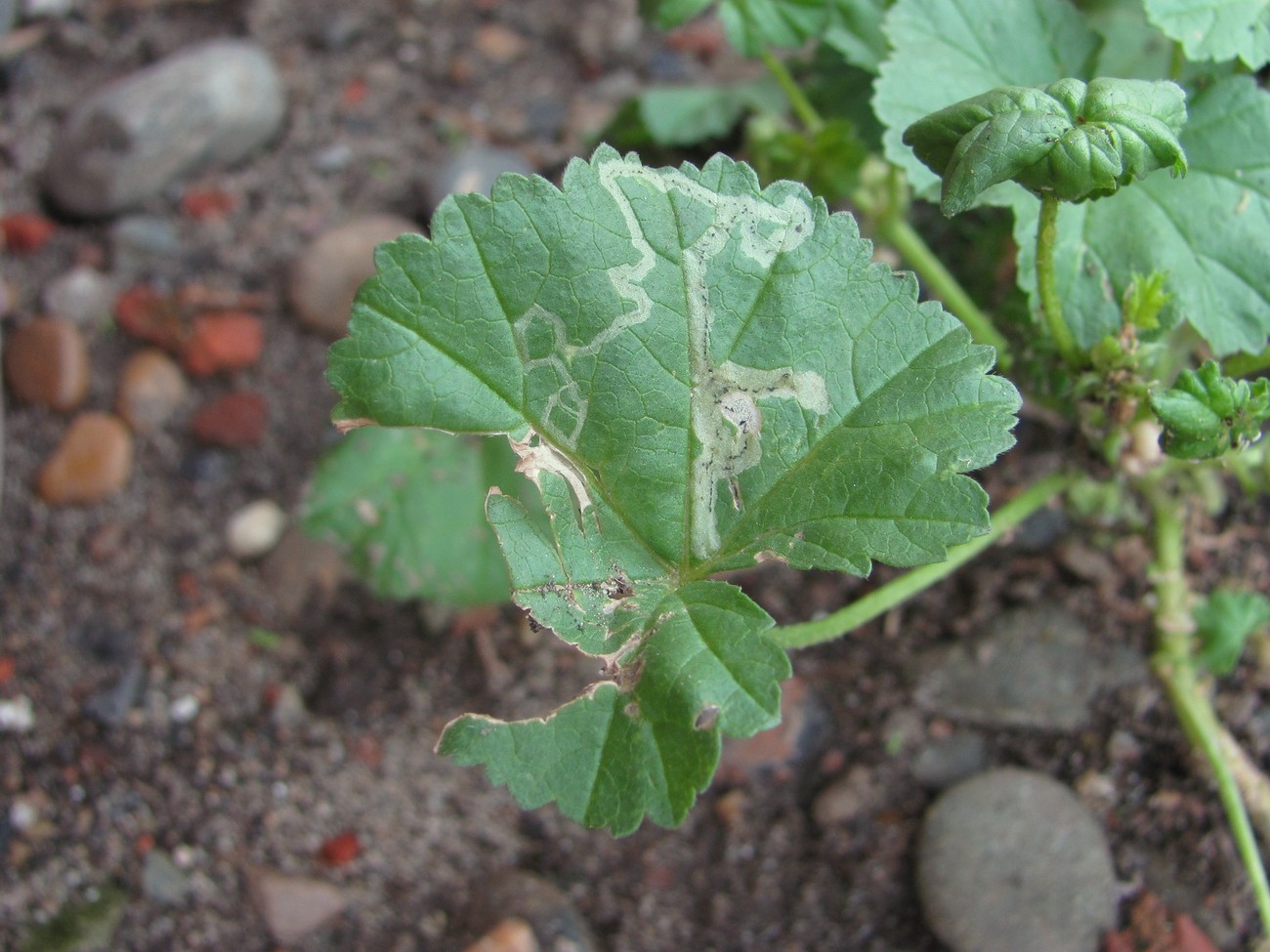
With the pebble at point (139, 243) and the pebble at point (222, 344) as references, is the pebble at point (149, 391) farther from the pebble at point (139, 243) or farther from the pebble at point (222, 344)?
the pebble at point (139, 243)

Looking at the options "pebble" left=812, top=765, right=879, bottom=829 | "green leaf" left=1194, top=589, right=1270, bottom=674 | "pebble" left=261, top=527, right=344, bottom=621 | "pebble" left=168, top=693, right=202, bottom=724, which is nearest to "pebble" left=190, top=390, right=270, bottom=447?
"pebble" left=261, top=527, right=344, bottom=621

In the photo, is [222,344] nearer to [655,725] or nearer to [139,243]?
[139,243]

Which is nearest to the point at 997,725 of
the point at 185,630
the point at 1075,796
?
the point at 1075,796

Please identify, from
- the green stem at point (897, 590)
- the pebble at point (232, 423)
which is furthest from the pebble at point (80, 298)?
the green stem at point (897, 590)

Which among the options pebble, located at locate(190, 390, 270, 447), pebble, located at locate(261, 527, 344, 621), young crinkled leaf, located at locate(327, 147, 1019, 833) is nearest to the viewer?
young crinkled leaf, located at locate(327, 147, 1019, 833)

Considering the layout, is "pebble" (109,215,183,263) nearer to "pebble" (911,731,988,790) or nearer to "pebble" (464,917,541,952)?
"pebble" (464,917,541,952)

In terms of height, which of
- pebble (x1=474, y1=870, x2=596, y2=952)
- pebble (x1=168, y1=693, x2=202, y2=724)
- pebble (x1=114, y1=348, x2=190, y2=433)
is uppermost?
pebble (x1=114, y1=348, x2=190, y2=433)

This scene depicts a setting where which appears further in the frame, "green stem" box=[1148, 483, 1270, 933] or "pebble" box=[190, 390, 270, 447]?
"pebble" box=[190, 390, 270, 447]
